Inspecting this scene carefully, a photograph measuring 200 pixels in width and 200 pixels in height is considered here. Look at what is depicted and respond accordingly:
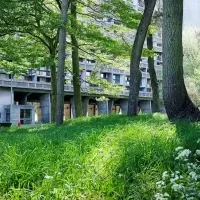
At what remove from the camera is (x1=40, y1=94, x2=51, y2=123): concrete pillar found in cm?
4750

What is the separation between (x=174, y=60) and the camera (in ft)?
29.8

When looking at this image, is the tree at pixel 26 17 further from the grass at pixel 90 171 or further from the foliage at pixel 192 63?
the foliage at pixel 192 63

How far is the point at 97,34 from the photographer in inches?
716

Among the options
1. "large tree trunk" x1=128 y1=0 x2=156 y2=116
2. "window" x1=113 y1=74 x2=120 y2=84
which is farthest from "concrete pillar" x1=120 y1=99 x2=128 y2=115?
"large tree trunk" x1=128 y1=0 x2=156 y2=116

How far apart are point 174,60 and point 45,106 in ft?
132

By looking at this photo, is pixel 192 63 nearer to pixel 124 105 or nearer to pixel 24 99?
pixel 124 105

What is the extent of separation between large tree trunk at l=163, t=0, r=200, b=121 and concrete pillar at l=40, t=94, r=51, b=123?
127 ft

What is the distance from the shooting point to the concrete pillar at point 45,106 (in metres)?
47.5

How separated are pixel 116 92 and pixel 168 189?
20.4m

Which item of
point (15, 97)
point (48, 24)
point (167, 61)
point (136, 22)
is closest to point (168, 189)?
point (167, 61)

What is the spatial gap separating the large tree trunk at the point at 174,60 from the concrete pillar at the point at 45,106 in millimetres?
38655

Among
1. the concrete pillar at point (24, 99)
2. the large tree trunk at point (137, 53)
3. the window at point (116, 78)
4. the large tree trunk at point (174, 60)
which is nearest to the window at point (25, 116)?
the concrete pillar at point (24, 99)

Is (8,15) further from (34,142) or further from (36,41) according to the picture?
(34,142)

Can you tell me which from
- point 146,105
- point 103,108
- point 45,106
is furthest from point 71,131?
point 146,105
